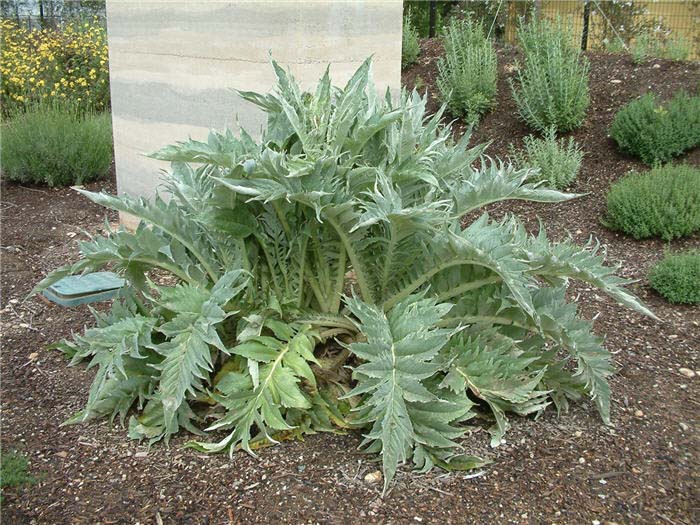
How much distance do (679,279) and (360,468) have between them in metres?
2.50

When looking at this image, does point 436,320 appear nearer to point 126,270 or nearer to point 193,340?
point 193,340

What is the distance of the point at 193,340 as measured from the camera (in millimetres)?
2732

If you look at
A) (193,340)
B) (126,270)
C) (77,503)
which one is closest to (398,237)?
(193,340)

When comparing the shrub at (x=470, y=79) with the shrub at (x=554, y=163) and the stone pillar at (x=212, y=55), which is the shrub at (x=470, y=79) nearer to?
the shrub at (x=554, y=163)

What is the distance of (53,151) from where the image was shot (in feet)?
21.5

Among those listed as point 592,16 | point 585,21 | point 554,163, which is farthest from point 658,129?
point 592,16

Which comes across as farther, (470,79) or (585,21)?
(585,21)

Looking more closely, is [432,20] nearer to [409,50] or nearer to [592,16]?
[592,16]

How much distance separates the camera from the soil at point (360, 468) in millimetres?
2562

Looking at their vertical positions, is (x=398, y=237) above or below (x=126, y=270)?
above

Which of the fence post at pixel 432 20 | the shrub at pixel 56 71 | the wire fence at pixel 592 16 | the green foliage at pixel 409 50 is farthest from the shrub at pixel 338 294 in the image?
the fence post at pixel 432 20

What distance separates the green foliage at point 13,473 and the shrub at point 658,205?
13.6 ft

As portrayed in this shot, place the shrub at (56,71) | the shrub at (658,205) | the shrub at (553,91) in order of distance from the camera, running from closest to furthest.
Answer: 1. the shrub at (658,205)
2. the shrub at (553,91)
3. the shrub at (56,71)

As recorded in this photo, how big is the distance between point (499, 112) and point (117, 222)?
3.89 m
